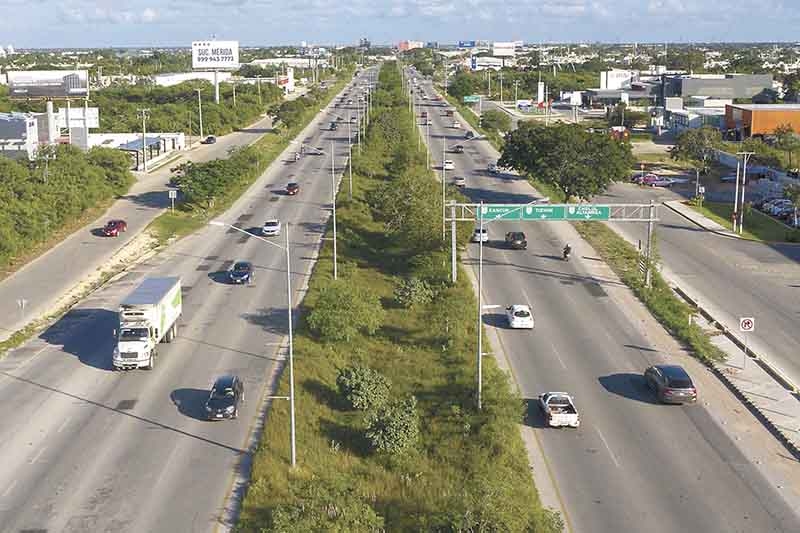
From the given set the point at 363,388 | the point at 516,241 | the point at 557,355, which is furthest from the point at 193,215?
the point at 363,388

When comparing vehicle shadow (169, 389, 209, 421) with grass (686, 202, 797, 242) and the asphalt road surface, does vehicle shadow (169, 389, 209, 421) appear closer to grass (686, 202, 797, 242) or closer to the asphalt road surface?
the asphalt road surface

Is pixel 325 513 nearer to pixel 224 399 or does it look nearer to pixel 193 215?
pixel 224 399

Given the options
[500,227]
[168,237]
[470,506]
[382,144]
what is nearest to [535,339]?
[470,506]

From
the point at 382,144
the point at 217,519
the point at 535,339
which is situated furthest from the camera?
the point at 382,144

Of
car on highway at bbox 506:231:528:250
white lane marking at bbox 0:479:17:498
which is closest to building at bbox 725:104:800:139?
car on highway at bbox 506:231:528:250

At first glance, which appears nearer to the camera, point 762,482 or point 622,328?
point 762,482

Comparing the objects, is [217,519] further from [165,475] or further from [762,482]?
[762,482]
